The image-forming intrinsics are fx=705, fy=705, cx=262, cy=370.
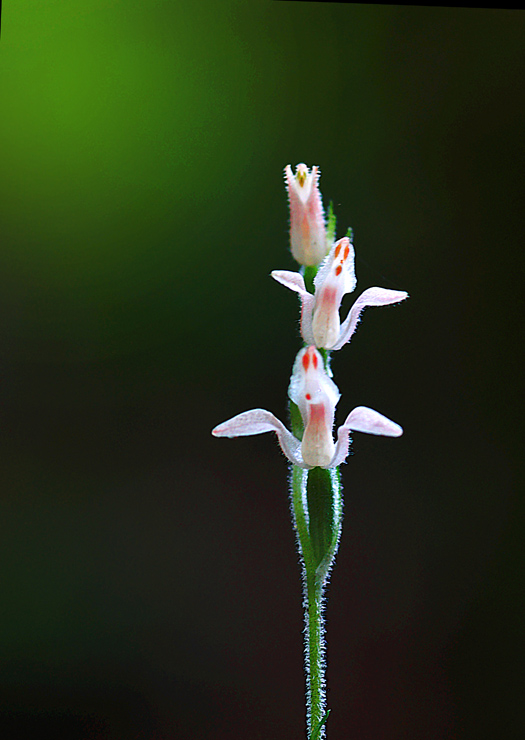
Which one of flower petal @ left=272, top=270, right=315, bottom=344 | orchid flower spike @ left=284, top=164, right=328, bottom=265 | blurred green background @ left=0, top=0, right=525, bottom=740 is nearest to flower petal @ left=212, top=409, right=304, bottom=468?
flower petal @ left=272, top=270, right=315, bottom=344

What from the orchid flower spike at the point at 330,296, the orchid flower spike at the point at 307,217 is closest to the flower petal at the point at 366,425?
the orchid flower spike at the point at 330,296

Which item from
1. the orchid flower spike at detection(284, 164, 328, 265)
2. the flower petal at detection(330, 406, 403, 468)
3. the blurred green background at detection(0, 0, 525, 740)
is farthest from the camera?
the blurred green background at detection(0, 0, 525, 740)

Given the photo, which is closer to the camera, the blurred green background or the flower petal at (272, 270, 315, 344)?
the flower petal at (272, 270, 315, 344)

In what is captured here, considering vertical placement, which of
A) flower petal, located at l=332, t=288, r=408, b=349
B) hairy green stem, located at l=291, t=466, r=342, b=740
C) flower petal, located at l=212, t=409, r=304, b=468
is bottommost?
hairy green stem, located at l=291, t=466, r=342, b=740

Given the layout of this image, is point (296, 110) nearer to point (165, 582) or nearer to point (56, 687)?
point (165, 582)

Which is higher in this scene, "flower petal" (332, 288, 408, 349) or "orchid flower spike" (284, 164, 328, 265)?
"orchid flower spike" (284, 164, 328, 265)

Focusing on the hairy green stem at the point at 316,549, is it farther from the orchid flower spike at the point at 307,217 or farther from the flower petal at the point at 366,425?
the orchid flower spike at the point at 307,217

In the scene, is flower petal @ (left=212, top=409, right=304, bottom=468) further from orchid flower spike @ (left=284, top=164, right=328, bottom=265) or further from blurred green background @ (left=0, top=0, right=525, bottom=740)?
blurred green background @ (left=0, top=0, right=525, bottom=740)
